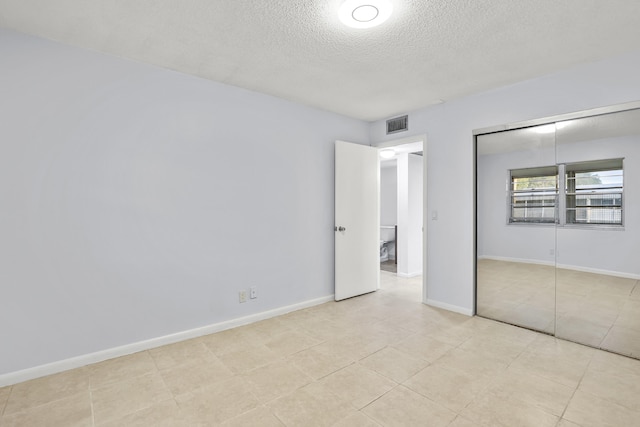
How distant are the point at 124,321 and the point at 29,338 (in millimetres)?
596

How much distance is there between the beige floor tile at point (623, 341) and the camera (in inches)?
102

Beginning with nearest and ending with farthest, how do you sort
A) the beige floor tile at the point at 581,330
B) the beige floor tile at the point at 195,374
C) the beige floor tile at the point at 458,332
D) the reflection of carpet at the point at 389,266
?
1. the beige floor tile at the point at 195,374
2. the beige floor tile at the point at 581,330
3. the beige floor tile at the point at 458,332
4. the reflection of carpet at the point at 389,266

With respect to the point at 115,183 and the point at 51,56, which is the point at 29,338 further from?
the point at 51,56

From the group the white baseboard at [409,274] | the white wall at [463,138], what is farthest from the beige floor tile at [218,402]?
the white baseboard at [409,274]

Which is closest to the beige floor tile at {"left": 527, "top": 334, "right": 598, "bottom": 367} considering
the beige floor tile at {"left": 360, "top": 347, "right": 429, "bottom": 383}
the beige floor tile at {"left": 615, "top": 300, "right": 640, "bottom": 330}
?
the beige floor tile at {"left": 615, "top": 300, "right": 640, "bottom": 330}

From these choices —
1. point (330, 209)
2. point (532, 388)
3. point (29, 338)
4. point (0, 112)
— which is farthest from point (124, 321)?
point (532, 388)

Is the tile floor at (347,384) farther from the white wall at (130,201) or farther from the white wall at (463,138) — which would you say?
the white wall at (463,138)

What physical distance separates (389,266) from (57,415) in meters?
5.72

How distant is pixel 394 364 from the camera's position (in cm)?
246

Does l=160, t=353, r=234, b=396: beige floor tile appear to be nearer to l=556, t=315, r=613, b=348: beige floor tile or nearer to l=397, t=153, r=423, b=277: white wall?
l=556, t=315, r=613, b=348: beige floor tile

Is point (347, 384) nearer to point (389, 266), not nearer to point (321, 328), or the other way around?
point (321, 328)

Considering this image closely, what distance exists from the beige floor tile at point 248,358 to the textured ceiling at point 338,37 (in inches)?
101

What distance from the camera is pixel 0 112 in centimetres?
216

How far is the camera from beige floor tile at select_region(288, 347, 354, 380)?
2357 millimetres
